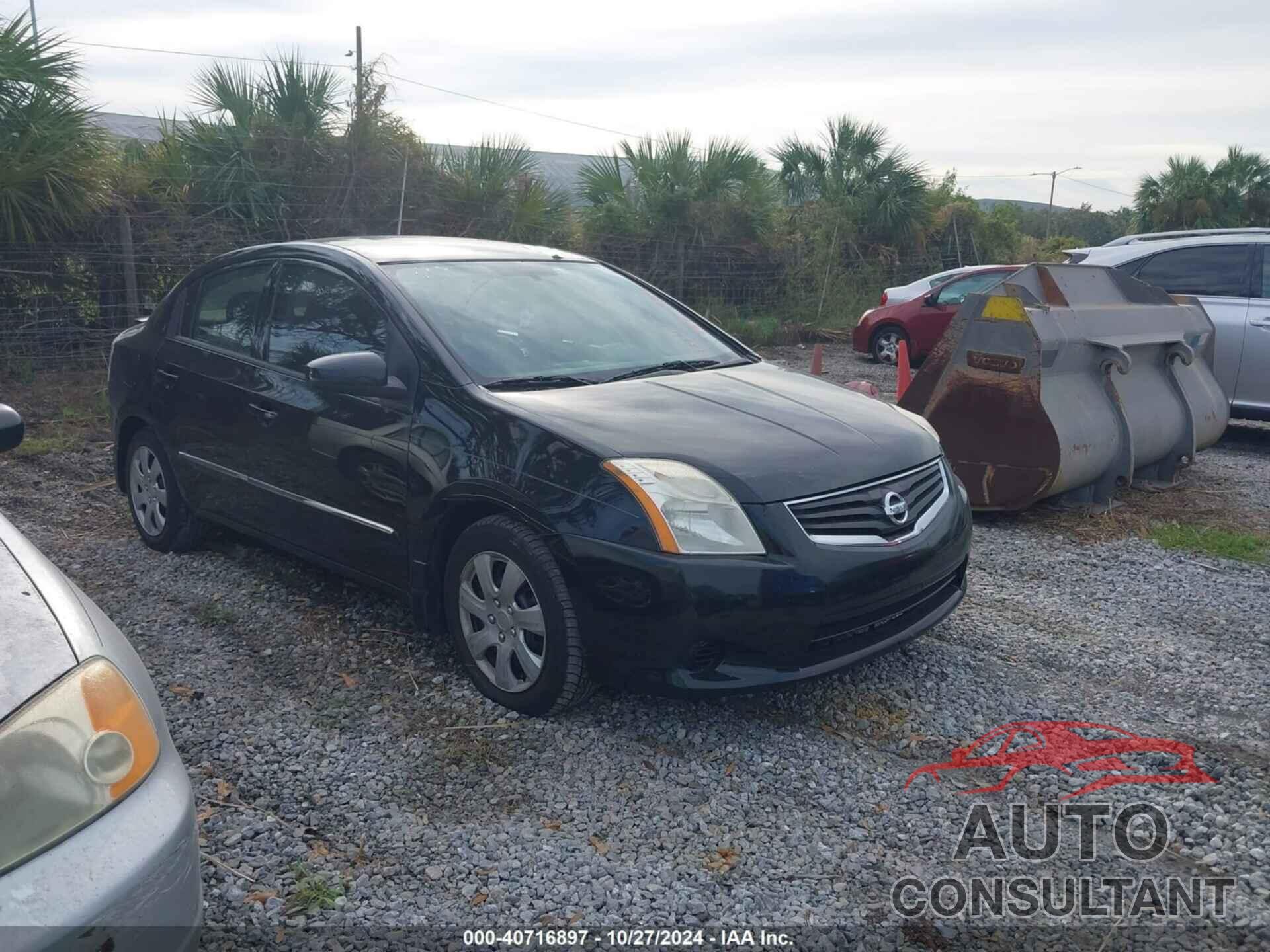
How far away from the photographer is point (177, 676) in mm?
4113

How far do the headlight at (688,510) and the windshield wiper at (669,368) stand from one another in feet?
2.75

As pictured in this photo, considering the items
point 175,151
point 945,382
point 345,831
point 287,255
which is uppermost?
point 175,151

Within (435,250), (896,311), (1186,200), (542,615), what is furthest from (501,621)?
(1186,200)

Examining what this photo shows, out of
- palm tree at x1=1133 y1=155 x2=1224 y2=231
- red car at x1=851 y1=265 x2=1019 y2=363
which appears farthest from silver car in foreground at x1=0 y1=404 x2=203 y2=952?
palm tree at x1=1133 y1=155 x2=1224 y2=231

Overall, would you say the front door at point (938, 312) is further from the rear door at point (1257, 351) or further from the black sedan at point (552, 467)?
the black sedan at point (552, 467)

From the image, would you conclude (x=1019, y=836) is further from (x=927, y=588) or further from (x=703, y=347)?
(x=703, y=347)

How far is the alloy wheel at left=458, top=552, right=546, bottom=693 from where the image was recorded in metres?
3.64

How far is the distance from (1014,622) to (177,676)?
3.52 metres

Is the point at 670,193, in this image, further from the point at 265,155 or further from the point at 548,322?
the point at 548,322

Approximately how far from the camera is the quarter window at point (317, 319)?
4340 mm

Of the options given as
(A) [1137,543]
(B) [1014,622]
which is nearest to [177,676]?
(B) [1014,622]

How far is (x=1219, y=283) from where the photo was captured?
878cm

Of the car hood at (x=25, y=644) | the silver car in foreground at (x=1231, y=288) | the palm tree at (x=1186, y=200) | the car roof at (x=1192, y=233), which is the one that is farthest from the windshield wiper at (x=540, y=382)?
the palm tree at (x=1186, y=200)

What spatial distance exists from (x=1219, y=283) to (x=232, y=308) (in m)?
7.71
